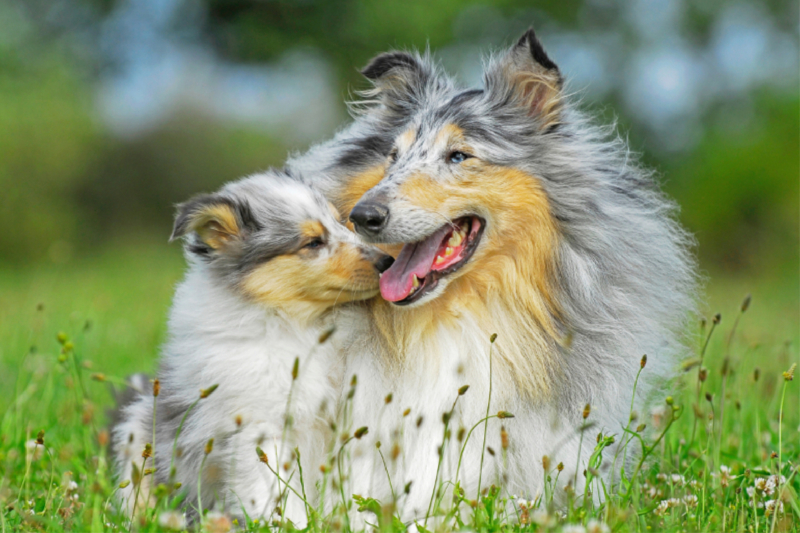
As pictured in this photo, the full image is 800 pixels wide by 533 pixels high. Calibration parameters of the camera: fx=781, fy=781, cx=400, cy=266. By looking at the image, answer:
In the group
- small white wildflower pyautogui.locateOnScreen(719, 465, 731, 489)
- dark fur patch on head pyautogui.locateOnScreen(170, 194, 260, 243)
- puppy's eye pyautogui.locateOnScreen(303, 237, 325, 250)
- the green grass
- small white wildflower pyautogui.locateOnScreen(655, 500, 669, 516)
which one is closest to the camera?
the green grass

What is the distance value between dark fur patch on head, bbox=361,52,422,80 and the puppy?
2.44 feet

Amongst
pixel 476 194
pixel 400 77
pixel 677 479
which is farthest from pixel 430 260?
pixel 677 479

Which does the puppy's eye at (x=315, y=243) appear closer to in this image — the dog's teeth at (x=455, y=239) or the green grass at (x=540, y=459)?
the dog's teeth at (x=455, y=239)

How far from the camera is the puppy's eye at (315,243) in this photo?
376cm

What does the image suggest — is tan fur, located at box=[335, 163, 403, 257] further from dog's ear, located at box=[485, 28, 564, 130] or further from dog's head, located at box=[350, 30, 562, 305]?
dog's ear, located at box=[485, 28, 564, 130]

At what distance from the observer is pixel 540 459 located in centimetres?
333

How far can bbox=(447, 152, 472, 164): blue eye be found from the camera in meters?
3.63

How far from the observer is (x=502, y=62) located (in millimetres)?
3719

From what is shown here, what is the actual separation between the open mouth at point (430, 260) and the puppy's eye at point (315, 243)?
1.21 feet

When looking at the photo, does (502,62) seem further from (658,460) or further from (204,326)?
(658,460)

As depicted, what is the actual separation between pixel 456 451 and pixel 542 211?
3.71 feet

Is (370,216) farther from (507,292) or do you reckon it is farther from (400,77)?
(400,77)

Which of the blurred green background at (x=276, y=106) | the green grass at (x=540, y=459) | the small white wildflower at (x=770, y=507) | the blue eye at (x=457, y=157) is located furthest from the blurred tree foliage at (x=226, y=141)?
the small white wildflower at (x=770, y=507)

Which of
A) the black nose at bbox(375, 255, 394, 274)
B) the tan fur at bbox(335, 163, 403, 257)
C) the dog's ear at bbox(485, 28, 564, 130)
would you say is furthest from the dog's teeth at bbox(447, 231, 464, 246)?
the dog's ear at bbox(485, 28, 564, 130)
